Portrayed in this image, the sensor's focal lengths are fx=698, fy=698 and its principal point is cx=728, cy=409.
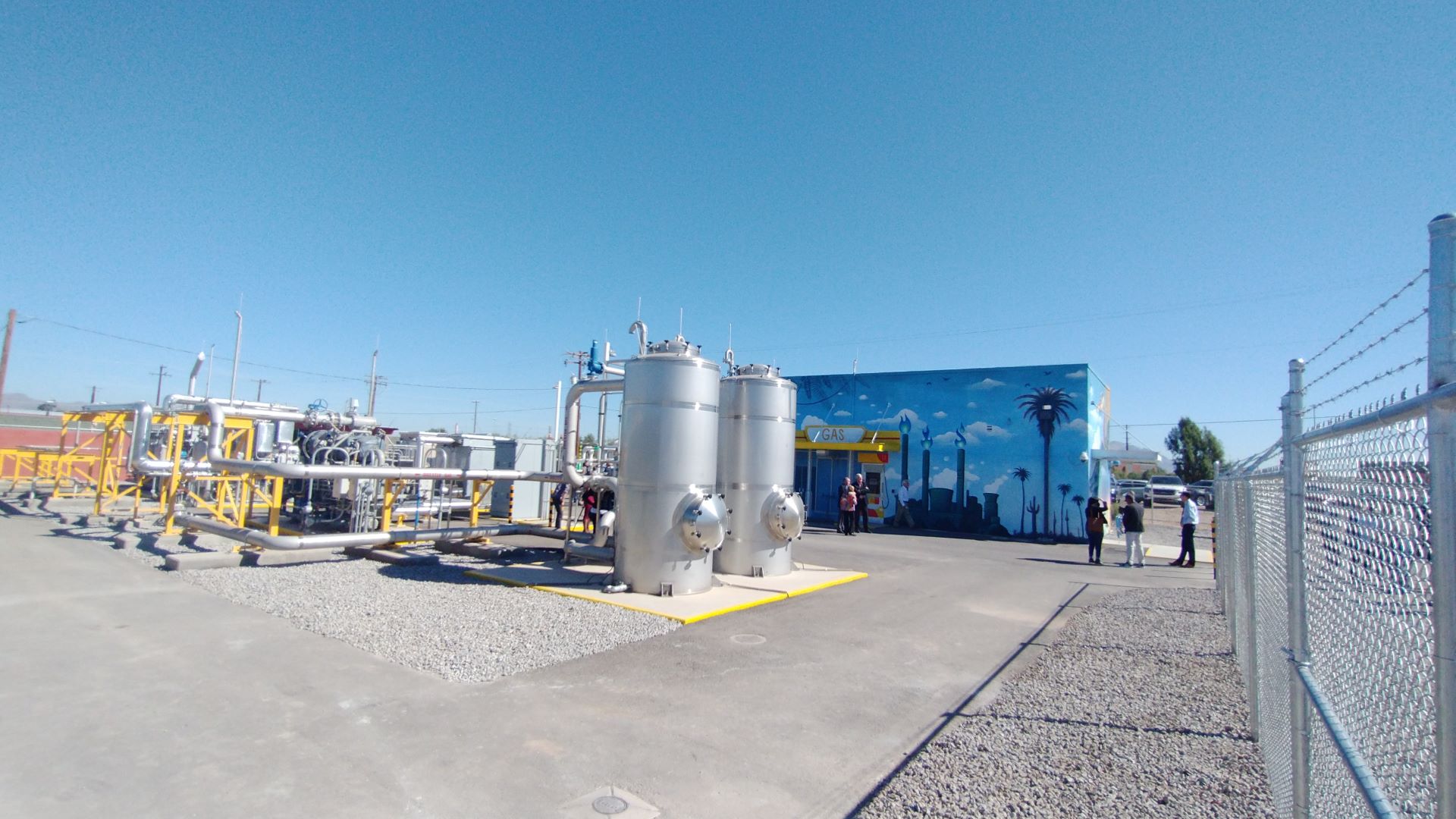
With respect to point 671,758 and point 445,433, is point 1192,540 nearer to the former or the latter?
point 671,758

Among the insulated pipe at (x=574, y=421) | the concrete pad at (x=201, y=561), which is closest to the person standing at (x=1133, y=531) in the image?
the insulated pipe at (x=574, y=421)

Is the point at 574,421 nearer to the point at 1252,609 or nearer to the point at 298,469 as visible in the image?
the point at 298,469

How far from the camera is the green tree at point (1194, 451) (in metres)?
66.1

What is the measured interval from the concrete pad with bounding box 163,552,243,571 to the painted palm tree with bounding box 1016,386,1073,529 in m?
21.4

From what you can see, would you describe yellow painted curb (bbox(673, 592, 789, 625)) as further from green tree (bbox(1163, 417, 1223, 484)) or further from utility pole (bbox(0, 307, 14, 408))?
green tree (bbox(1163, 417, 1223, 484))

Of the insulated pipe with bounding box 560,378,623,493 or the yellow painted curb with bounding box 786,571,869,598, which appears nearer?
the yellow painted curb with bounding box 786,571,869,598

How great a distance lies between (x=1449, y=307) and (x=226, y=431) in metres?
20.8

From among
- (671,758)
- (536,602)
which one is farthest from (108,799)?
(536,602)

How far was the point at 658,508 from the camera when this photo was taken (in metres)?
10.5

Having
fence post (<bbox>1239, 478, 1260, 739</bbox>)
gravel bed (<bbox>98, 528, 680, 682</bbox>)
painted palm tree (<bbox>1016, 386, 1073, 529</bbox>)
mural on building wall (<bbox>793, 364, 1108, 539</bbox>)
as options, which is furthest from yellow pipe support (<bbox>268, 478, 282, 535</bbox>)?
painted palm tree (<bbox>1016, 386, 1073, 529</bbox>)

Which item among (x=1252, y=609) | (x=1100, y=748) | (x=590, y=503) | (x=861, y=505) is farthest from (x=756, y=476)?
(x=861, y=505)

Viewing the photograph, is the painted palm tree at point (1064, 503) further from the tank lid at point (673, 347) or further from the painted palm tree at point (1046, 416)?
the tank lid at point (673, 347)

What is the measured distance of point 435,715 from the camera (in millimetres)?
5477

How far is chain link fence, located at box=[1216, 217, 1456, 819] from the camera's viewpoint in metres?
1.55
